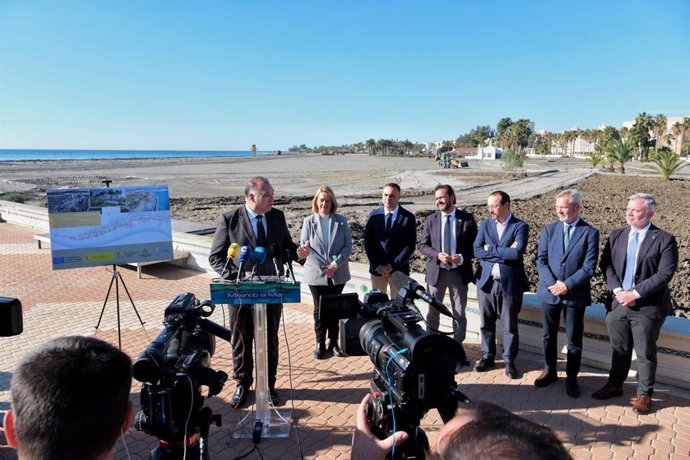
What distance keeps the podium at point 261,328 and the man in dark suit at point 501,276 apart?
95.0 inches

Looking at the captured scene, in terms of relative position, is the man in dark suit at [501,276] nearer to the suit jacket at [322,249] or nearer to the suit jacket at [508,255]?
the suit jacket at [508,255]

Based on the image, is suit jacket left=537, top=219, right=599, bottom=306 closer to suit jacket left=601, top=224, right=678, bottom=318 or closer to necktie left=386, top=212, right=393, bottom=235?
suit jacket left=601, top=224, right=678, bottom=318

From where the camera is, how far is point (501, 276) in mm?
5016

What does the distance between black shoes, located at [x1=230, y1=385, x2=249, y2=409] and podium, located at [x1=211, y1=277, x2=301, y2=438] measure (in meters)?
0.20

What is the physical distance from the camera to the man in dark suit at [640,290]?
4207 millimetres

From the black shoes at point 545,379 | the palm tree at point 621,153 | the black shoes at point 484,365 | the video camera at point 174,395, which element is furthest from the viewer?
the palm tree at point 621,153

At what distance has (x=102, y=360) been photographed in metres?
1.44

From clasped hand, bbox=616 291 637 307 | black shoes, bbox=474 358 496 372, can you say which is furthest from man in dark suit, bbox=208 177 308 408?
clasped hand, bbox=616 291 637 307

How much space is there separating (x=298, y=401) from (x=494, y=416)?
12.7 ft

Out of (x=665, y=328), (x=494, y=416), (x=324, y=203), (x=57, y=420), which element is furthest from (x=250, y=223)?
(x=665, y=328)

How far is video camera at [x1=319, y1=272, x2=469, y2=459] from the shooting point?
1.94 meters

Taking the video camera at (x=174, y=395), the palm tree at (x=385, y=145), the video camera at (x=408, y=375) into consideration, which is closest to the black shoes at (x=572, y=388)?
the video camera at (x=408, y=375)

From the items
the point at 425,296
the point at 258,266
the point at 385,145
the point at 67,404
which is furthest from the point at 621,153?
the point at 385,145

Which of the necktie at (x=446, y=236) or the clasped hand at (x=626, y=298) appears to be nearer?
the clasped hand at (x=626, y=298)
